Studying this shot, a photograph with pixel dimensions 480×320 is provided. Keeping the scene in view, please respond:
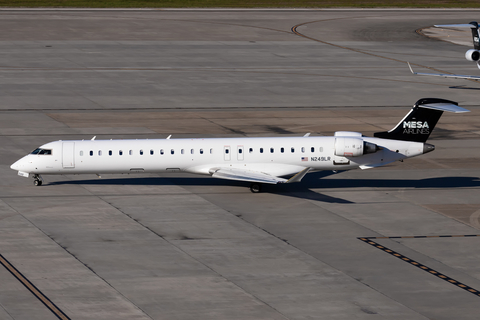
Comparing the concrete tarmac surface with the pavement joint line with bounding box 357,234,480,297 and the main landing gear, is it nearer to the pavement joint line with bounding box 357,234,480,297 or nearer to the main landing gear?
the pavement joint line with bounding box 357,234,480,297

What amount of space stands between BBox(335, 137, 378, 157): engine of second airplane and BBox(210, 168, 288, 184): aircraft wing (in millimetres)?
3351

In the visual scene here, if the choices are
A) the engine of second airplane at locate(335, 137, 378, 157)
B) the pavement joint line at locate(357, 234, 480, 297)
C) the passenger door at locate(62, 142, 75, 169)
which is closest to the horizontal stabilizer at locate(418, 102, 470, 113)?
the engine of second airplane at locate(335, 137, 378, 157)

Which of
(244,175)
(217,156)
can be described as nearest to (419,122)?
(244,175)

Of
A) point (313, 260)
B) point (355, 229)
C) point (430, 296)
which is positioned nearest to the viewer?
point (430, 296)

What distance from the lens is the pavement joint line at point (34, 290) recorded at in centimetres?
2445

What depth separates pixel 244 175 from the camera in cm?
3781

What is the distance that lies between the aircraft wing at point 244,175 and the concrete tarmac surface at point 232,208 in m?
1.05

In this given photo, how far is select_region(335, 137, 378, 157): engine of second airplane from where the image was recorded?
38000 mm

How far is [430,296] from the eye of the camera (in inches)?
1030

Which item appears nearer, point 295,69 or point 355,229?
point 355,229

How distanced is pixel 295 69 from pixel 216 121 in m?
23.3
